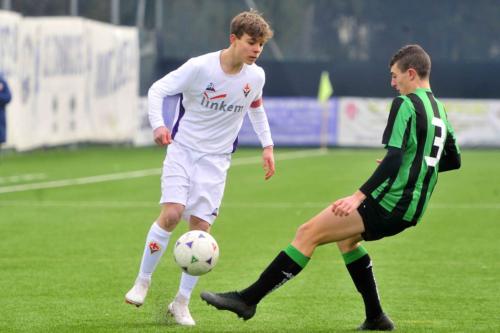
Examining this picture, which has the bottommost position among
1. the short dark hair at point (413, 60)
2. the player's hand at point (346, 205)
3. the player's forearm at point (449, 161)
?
the player's hand at point (346, 205)

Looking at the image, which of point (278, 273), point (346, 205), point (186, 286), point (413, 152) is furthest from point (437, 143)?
point (186, 286)

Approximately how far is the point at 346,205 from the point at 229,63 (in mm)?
1618

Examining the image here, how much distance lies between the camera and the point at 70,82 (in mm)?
30688

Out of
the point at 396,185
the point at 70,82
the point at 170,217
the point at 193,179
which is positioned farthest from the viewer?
the point at 70,82

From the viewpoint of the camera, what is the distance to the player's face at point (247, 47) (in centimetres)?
752

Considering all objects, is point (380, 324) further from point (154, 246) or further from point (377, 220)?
point (154, 246)

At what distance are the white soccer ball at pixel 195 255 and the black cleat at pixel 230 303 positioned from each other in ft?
1.02

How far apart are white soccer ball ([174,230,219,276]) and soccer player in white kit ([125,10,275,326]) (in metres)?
Result: 0.31

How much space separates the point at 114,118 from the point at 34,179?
12.6m

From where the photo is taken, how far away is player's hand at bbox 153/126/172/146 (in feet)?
23.8

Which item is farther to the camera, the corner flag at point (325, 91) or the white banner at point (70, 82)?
the corner flag at point (325, 91)

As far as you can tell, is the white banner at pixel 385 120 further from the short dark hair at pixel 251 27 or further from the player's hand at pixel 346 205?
the player's hand at pixel 346 205

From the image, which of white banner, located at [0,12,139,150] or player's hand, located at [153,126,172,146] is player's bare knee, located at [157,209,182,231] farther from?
white banner, located at [0,12,139,150]

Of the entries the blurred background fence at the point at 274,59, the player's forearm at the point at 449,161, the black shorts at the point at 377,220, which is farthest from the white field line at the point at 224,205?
the black shorts at the point at 377,220
